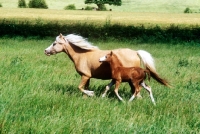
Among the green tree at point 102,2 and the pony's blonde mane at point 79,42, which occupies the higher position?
the pony's blonde mane at point 79,42

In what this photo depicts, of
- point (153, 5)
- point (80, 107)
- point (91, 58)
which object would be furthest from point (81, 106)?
point (153, 5)

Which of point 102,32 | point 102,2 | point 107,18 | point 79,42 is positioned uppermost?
point 79,42

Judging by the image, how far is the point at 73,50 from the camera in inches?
339

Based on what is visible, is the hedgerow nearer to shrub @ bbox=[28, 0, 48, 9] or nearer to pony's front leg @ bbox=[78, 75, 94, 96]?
pony's front leg @ bbox=[78, 75, 94, 96]

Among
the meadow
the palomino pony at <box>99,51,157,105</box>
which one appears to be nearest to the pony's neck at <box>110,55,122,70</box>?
the palomino pony at <box>99,51,157,105</box>

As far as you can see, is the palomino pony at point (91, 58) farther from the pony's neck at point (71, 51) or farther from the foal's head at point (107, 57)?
the foal's head at point (107, 57)

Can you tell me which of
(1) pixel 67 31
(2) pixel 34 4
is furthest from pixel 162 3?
(1) pixel 67 31

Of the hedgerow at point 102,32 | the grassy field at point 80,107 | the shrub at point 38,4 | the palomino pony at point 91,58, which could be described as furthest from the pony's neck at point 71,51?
the shrub at point 38,4

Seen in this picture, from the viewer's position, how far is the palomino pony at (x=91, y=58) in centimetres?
812

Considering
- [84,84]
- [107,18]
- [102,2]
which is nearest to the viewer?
[84,84]

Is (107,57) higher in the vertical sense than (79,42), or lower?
lower

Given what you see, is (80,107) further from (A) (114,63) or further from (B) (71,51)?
(B) (71,51)

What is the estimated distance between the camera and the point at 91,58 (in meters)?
8.33

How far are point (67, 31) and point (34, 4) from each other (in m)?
70.8
